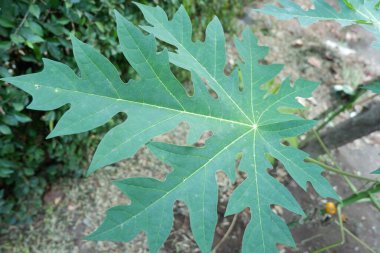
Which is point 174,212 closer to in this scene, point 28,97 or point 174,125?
point 28,97

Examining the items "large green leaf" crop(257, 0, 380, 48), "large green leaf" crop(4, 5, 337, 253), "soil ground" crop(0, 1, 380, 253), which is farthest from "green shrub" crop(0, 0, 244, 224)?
"large green leaf" crop(257, 0, 380, 48)

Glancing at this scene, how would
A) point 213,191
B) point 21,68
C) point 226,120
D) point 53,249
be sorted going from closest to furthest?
1. point 213,191
2. point 226,120
3. point 21,68
4. point 53,249

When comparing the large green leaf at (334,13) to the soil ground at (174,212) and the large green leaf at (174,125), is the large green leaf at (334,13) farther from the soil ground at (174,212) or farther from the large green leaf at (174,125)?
the soil ground at (174,212)

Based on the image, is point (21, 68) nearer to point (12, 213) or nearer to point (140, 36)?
point (12, 213)

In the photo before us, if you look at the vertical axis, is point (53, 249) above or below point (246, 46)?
below

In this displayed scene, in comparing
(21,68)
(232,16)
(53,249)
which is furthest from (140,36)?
(232,16)

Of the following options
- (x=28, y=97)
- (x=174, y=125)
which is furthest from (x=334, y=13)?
(x=28, y=97)

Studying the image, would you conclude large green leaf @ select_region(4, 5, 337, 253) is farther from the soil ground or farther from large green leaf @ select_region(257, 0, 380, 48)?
the soil ground
